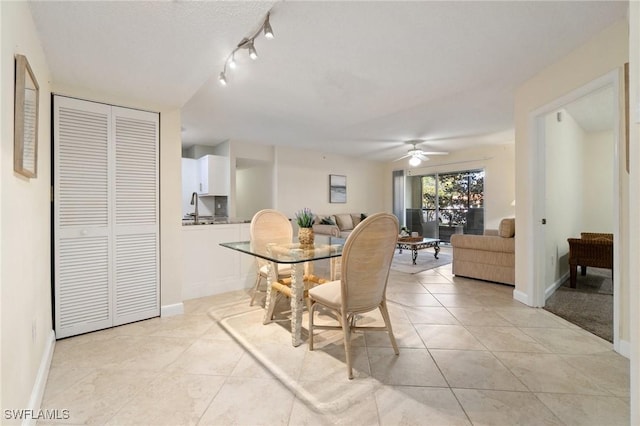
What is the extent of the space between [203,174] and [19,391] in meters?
4.77

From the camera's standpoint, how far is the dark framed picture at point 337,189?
7398mm

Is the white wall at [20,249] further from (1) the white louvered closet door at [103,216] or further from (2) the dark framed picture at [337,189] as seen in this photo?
(2) the dark framed picture at [337,189]

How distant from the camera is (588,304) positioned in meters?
3.04

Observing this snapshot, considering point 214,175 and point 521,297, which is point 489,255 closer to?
point 521,297

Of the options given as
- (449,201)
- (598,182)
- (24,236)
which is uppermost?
(598,182)

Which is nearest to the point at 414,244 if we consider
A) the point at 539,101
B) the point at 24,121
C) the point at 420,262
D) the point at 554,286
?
the point at 420,262

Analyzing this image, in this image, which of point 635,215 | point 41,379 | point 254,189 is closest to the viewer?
point 635,215

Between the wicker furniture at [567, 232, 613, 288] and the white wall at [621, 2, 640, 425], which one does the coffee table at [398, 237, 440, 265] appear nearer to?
the wicker furniture at [567, 232, 613, 288]

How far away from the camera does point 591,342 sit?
2232 mm

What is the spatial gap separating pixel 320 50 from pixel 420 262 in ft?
14.0

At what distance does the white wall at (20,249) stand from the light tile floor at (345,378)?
34 cm

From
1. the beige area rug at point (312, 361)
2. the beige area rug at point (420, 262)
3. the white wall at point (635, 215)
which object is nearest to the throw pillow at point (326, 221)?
the beige area rug at point (420, 262)

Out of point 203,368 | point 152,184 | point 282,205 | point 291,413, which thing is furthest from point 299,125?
point 291,413

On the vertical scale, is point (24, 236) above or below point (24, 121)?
below
